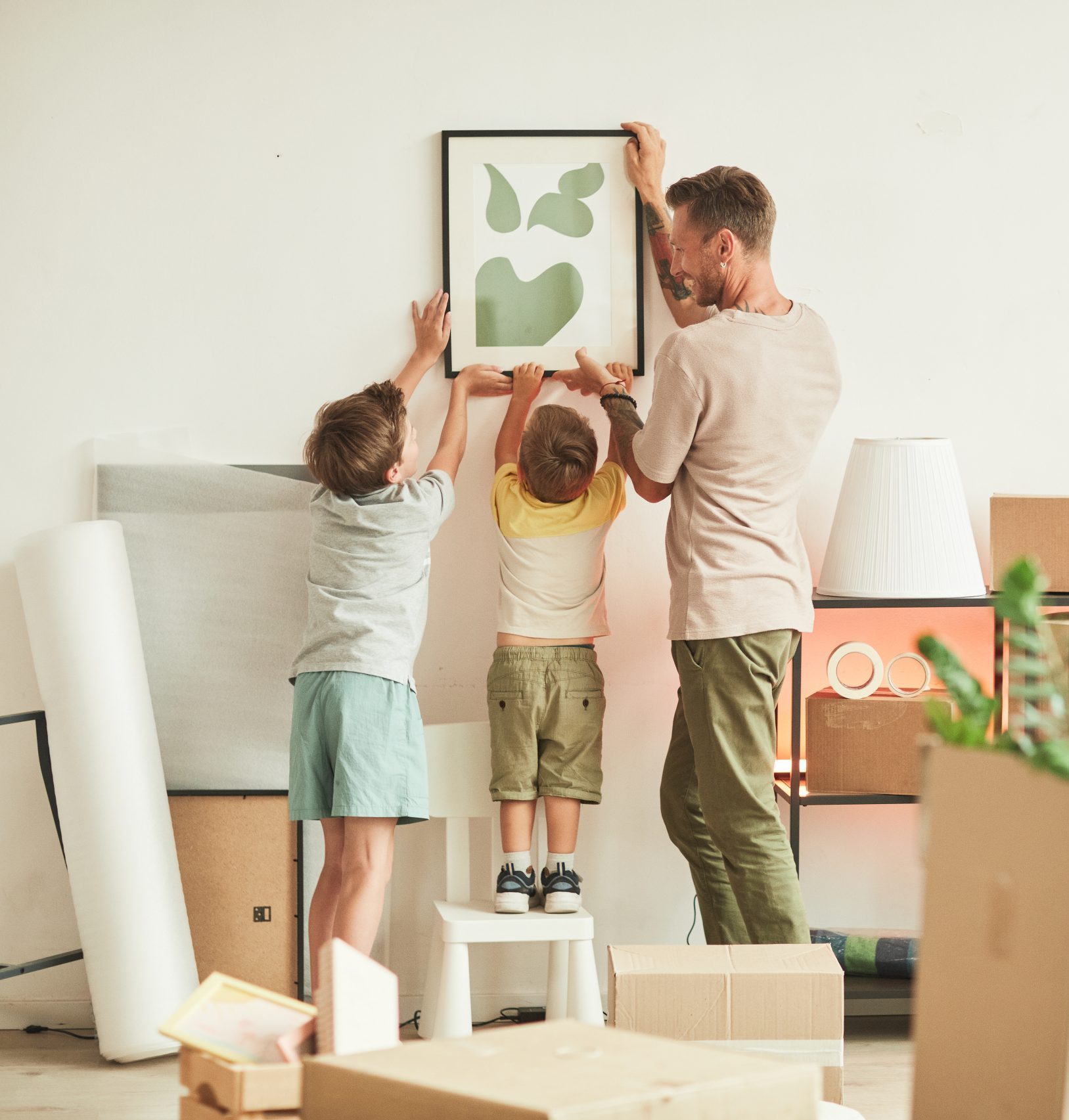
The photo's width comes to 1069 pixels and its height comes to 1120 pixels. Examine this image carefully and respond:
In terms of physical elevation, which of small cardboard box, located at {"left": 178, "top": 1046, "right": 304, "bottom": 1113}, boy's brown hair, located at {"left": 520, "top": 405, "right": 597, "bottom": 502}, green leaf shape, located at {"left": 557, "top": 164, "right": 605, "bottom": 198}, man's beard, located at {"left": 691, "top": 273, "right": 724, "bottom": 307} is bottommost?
small cardboard box, located at {"left": 178, "top": 1046, "right": 304, "bottom": 1113}

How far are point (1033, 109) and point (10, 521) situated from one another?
2549 mm

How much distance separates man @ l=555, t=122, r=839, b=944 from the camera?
7.17 ft

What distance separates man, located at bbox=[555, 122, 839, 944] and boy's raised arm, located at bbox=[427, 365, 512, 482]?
408 millimetres

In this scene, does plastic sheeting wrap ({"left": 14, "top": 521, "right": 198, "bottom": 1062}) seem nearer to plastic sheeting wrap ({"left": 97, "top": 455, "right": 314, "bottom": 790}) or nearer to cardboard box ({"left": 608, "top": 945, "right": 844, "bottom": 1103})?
plastic sheeting wrap ({"left": 97, "top": 455, "right": 314, "bottom": 790})

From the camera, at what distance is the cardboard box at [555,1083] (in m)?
0.88

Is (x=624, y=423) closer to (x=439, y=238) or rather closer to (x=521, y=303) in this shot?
(x=521, y=303)

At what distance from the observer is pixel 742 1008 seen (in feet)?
5.49

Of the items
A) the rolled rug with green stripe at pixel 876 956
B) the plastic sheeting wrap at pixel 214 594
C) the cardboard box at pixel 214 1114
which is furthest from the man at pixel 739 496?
the cardboard box at pixel 214 1114

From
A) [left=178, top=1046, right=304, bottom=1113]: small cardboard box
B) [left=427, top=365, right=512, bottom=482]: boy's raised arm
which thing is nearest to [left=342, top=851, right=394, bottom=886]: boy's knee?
[left=427, top=365, right=512, bottom=482]: boy's raised arm

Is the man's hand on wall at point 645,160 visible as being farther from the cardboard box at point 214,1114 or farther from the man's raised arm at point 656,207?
the cardboard box at point 214,1114

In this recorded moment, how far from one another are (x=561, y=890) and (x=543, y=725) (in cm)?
34

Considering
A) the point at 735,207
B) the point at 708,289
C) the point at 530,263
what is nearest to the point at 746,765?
the point at 708,289

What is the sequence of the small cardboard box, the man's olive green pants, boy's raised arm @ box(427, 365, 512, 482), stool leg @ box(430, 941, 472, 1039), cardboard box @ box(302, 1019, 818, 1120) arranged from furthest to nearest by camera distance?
boy's raised arm @ box(427, 365, 512, 482)
stool leg @ box(430, 941, 472, 1039)
the man's olive green pants
the small cardboard box
cardboard box @ box(302, 1019, 818, 1120)

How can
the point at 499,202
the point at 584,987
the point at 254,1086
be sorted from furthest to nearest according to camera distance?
the point at 499,202
the point at 584,987
the point at 254,1086
